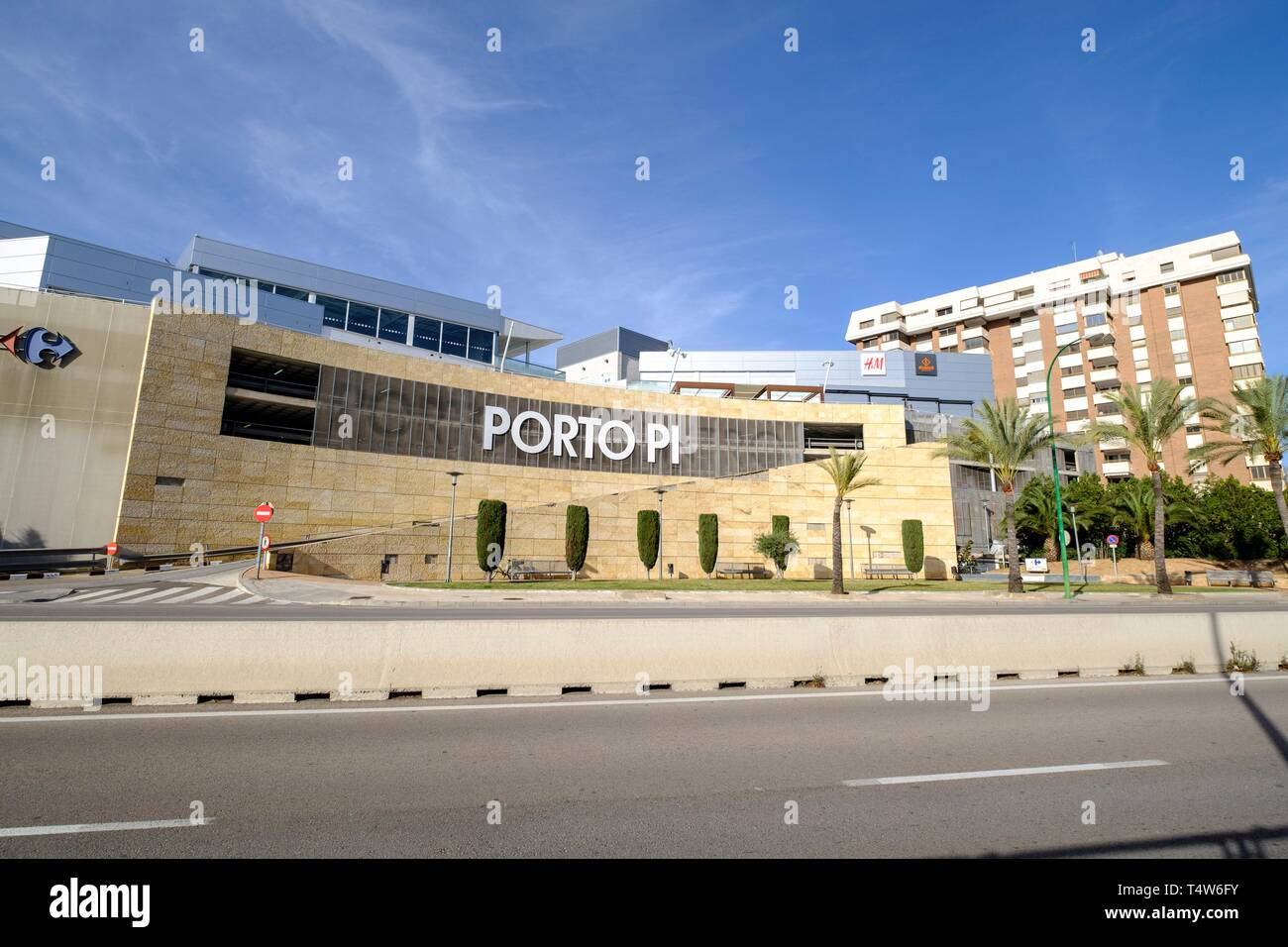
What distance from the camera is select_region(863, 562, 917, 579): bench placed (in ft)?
142

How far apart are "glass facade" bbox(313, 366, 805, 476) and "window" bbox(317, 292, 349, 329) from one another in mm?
18986

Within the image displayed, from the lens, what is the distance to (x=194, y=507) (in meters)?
34.5

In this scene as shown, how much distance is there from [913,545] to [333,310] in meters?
51.7

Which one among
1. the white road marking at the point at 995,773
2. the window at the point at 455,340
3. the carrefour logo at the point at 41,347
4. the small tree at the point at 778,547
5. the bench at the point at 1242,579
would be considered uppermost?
the window at the point at 455,340

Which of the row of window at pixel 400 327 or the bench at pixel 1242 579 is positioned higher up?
the row of window at pixel 400 327

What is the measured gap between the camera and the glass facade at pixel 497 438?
134 ft

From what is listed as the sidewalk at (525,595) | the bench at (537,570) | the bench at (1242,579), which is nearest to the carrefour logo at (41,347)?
the sidewalk at (525,595)

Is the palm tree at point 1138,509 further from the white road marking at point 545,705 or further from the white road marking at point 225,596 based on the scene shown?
the white road marking at point 225,596

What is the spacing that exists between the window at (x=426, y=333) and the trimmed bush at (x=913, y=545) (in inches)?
1743

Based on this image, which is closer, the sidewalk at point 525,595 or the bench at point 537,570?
the sidewalk at point 525,595

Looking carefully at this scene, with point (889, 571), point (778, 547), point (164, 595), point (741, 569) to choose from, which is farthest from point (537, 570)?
point (889, 571)

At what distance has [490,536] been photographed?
3544 centimetres

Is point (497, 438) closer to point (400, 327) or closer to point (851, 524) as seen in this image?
point (400, 327)
